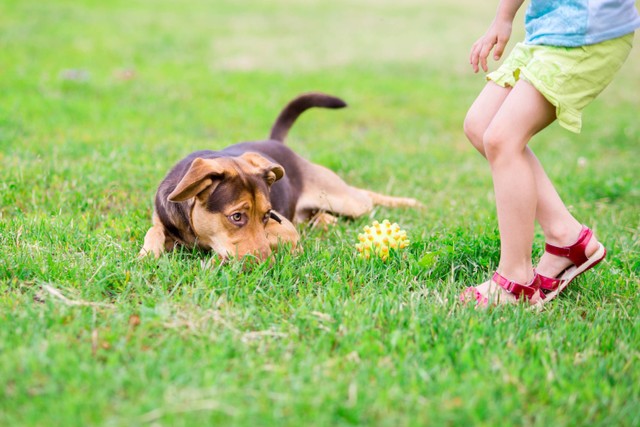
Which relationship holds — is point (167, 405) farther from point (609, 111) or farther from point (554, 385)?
point (609, 111)

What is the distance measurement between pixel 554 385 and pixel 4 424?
2273mm

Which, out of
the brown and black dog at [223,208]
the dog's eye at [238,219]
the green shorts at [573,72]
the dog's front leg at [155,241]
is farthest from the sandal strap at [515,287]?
the dog's front leg at [155,241]

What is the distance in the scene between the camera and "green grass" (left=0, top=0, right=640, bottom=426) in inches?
104

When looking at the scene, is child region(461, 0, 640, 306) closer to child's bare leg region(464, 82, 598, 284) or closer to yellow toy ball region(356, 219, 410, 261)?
child's bare leg region(464, 82, 598, 284)

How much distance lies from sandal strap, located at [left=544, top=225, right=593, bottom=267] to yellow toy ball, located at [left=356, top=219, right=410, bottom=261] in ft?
3.18

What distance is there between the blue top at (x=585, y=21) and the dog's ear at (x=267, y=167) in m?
1.94

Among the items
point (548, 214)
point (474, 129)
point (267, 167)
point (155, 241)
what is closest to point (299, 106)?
point (267, 167)

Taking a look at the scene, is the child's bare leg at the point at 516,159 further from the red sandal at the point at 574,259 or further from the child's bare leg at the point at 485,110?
the red sandal at the point at 574,259

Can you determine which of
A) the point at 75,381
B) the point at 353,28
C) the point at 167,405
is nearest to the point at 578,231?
the point at 167,405

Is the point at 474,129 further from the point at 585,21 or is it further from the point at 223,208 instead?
the point at 223,208

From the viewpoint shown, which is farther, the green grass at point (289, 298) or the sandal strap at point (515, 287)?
the sandal strap at point (515, 287)

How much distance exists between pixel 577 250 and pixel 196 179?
7.95 feet

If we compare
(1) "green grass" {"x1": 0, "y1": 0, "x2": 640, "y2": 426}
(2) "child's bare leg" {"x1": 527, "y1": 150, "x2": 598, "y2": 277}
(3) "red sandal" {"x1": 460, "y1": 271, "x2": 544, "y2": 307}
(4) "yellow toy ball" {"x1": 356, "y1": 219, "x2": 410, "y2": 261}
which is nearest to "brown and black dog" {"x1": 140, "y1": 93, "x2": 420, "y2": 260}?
(1) "green grass" {"x1": 0, "y1": 0, "x2": 640, "y2": 426}

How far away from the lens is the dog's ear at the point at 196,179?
13.1 feet
